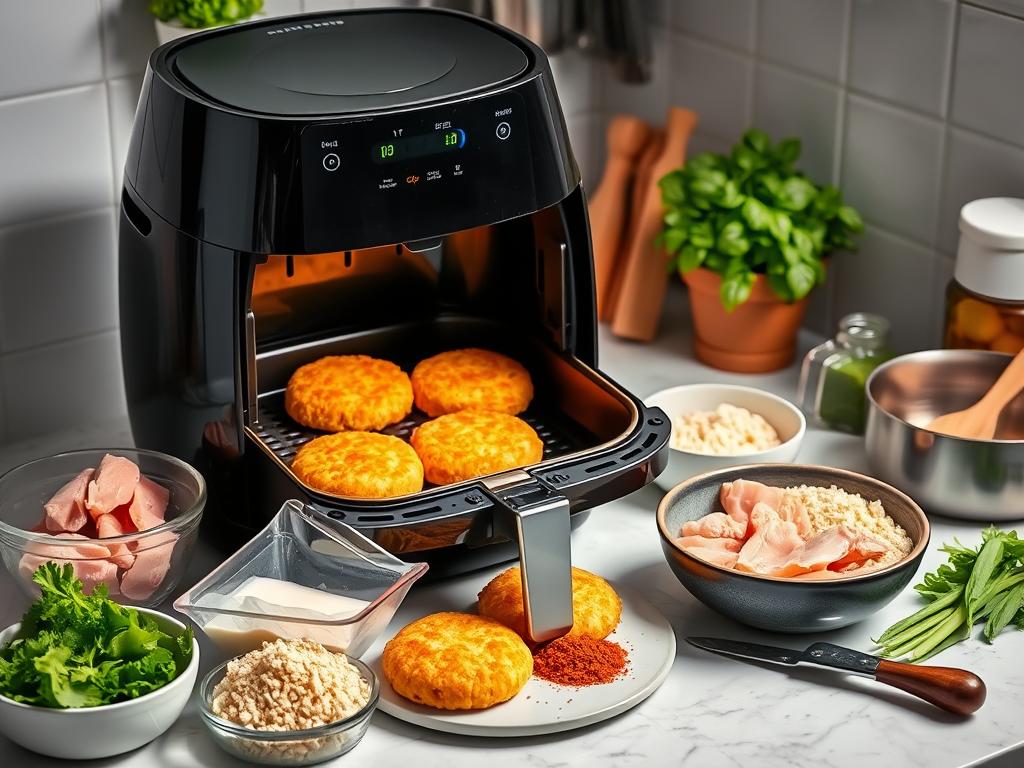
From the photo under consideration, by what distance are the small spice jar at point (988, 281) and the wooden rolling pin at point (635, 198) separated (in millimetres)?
420

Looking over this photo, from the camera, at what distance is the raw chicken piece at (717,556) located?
1.20 metres

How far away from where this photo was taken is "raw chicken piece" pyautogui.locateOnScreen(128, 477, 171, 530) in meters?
1.21

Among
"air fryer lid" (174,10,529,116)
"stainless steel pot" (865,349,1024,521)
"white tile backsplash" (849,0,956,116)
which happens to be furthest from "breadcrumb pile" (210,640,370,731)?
"white tile backsplash" (849,0,956,116)

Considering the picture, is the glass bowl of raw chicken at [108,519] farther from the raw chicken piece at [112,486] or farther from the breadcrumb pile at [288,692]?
the breadcrumb pile at [288,692]

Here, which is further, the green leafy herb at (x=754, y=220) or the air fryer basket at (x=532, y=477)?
the green leafy herb at (x=754, y=220)

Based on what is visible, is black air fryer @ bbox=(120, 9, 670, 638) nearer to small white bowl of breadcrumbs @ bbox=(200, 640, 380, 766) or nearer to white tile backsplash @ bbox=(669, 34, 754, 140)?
small white bowl of breadcrumbs @ bbox=(200, 640, 380, 766)

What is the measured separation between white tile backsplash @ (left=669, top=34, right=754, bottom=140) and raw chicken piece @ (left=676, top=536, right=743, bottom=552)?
2.37ft

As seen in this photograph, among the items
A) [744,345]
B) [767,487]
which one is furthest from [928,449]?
[744,345]

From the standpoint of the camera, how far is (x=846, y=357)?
5.08ft

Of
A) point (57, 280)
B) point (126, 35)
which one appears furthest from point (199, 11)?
point (57, 280)

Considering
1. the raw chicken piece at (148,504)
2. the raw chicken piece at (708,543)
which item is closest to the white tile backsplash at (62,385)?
the raw chicken piece at (148,504)

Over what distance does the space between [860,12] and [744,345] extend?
39cm

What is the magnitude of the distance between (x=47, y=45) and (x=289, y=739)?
2.54 feet

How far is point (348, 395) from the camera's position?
1.36 metres
